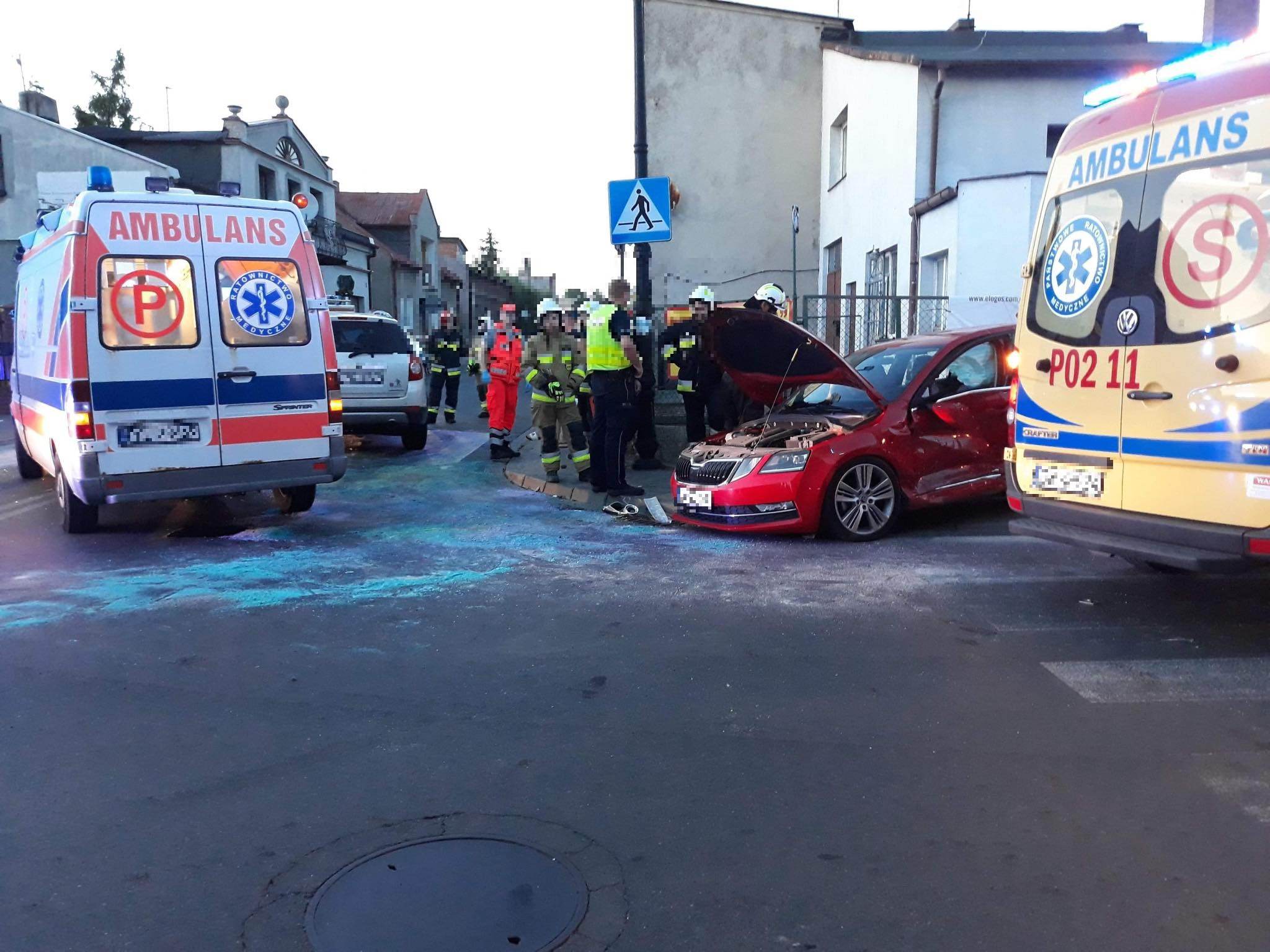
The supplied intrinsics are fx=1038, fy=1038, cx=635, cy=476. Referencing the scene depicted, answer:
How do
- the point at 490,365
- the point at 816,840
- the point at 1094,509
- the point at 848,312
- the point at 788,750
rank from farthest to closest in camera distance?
the point at 848,312, the point at 490,365, the point at 1094,509, the point at 788,750, the point at 816,840

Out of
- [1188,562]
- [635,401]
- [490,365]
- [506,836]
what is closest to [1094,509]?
[1188,562]

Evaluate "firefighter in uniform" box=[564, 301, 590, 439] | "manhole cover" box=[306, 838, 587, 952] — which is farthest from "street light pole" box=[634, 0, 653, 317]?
"manhole cover" box=[306, 838, 587, 952]

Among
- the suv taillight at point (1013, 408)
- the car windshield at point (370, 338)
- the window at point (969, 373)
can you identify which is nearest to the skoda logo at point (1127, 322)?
the suv taillight at point (1013, 408)

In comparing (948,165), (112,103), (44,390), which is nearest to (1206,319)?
(44,390)

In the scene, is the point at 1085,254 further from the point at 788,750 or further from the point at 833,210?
the point at 833,210

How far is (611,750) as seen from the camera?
12.6ft

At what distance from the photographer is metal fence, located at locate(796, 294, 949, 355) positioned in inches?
571

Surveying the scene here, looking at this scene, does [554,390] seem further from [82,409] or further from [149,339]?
[82,409]

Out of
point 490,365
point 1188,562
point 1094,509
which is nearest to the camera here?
point 1188,562

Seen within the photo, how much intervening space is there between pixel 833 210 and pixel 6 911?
21.6m

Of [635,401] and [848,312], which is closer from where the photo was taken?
[635,401]

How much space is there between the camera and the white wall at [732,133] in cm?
2364

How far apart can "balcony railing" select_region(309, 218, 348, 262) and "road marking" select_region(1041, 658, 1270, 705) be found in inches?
1363

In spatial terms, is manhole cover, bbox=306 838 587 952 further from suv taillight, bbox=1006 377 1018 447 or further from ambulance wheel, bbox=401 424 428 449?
ambulance wheel, bbox=401 424 428 449
